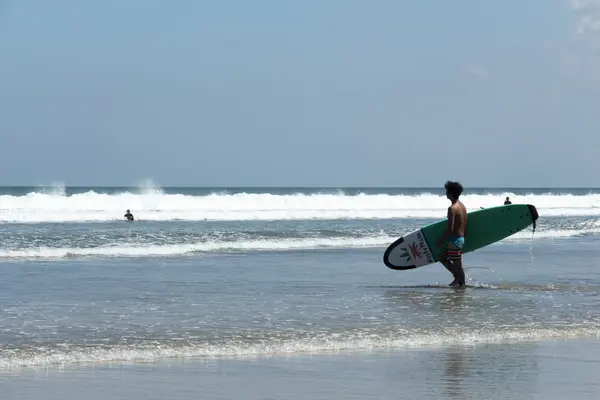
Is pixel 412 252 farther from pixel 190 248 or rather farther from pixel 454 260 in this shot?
pixel 190 248

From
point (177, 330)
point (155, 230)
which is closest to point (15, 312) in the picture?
point (177, 330)

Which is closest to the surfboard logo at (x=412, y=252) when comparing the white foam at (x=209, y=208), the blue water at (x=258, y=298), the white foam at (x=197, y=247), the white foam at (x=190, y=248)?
the blue water at (x=258, y=298)

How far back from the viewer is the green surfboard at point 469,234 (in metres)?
15.8

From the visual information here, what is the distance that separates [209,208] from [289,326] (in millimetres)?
47805

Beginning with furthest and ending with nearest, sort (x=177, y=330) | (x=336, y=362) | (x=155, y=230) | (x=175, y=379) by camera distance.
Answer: (x=155, y=230)
(x=177, y=330)
(x=336, y=362)
(x=175, y=379)

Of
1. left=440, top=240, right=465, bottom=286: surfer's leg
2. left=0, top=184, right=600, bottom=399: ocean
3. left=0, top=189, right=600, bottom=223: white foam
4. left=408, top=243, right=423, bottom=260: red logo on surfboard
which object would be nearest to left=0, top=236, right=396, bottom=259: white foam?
left=0, top=184, right=600, bottom=399: ocean

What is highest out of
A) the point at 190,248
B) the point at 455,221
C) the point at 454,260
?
the point at 455,221

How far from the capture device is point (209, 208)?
5738cm

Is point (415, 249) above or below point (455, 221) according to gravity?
below

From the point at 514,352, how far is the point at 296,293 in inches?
183

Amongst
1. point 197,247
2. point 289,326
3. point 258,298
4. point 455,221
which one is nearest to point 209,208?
point 197,247

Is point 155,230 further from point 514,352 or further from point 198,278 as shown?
point 514,352

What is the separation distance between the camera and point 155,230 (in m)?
28.4

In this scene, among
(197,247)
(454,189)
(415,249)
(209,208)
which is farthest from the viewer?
(209,208)
